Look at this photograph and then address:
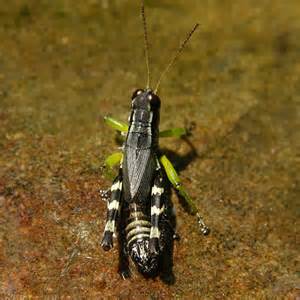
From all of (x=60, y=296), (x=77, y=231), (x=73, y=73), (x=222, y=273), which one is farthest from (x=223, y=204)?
(x=73, y=73)

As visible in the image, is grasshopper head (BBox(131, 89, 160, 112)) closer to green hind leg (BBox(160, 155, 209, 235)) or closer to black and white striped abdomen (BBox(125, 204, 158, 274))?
green hind leg (BBox(160, 155, 209, 235))

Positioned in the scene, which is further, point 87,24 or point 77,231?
point 87,24

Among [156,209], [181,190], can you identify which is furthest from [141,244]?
[181,190]

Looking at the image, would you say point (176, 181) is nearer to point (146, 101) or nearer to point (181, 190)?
point (181, 190)

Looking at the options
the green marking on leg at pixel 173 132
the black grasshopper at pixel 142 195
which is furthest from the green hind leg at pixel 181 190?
the green marking on leg at pixel 173 132

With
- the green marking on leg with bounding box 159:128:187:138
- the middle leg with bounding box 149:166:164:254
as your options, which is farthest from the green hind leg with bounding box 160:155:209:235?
the green marking on leg with bounding box 159:128:187:138

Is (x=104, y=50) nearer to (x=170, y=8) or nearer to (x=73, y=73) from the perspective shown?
(x=73, y=73)

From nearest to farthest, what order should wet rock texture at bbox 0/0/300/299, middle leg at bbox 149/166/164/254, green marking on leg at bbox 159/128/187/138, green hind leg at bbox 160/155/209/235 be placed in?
middle leg at bbox 149/166/164/254 → wet rock texture at bbox 0/0/300/299 → green hind leg at bbox 160/155/209/235 → green marking on leg at bbox 159/128/187/138
